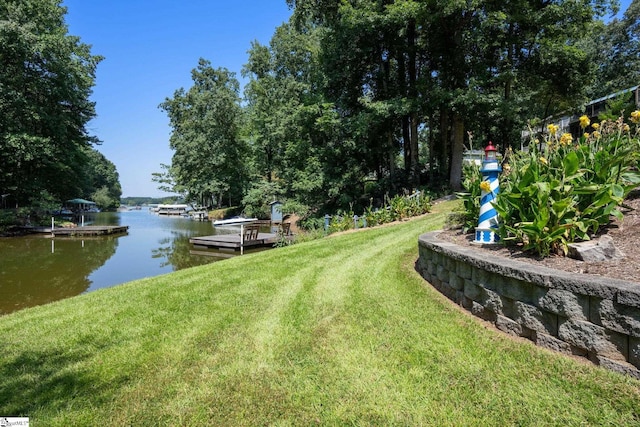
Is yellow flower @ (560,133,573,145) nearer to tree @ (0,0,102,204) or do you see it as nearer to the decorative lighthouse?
the decorative lighthouse

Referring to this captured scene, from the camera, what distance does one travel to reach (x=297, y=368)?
2.54 m

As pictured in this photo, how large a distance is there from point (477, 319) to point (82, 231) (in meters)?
23.8

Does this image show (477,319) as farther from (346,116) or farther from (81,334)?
(346,116)

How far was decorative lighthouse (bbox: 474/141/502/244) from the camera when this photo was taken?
12.0 ft

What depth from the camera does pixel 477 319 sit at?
3.03 metres

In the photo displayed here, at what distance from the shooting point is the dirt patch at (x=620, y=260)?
7.89 ft

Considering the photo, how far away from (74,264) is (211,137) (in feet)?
67.2

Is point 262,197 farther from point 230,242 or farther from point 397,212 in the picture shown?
point 397,212

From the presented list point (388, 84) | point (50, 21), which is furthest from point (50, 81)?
point (388, 84)

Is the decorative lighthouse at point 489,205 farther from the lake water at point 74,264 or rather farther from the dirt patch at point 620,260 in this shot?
the lake water at point 74,264

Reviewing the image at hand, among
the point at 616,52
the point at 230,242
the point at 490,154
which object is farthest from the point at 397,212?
the point at 616,52
